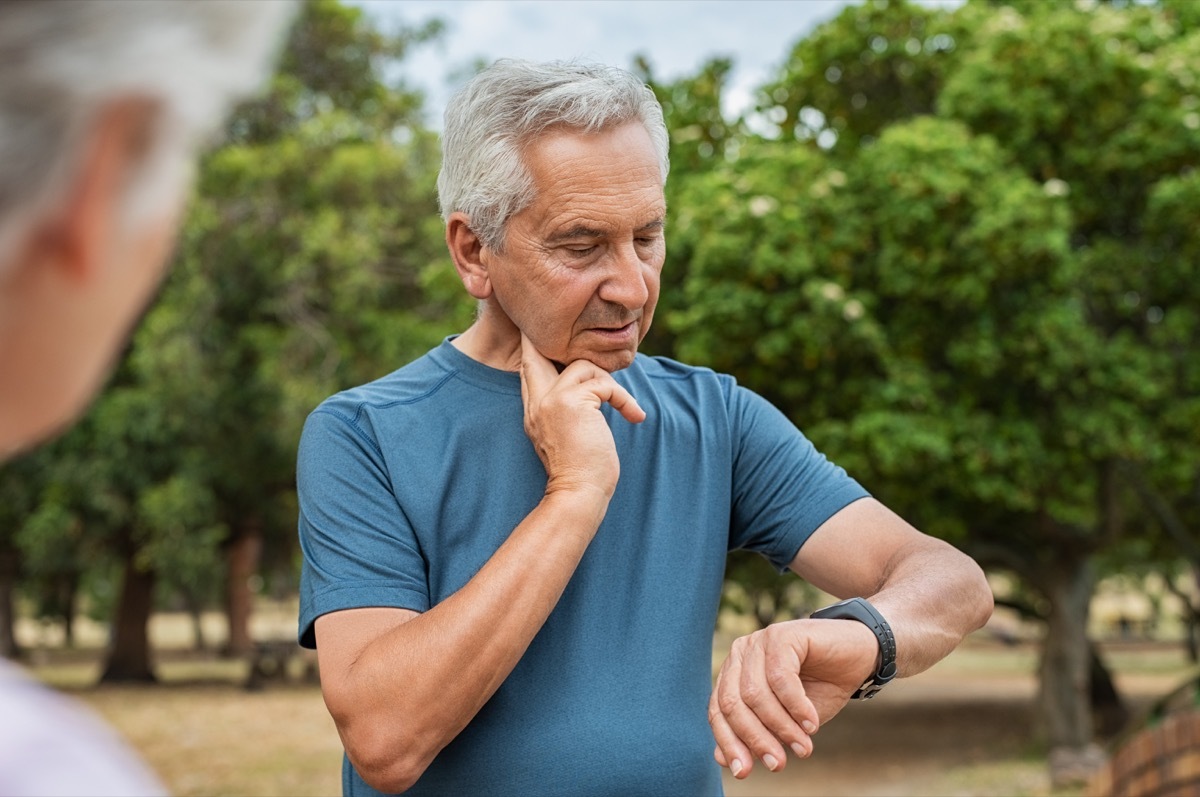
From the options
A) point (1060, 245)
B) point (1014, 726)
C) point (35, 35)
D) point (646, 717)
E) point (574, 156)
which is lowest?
point (1014, 726)

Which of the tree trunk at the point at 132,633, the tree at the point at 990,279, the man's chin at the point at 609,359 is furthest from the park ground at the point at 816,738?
the man's chin at the point at 609,359

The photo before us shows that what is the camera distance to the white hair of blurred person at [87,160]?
1.90 feet

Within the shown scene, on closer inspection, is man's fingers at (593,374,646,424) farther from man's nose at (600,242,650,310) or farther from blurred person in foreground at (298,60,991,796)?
man's nose at (600,242,650,310)

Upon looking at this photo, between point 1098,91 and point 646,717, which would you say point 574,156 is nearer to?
point 646,717

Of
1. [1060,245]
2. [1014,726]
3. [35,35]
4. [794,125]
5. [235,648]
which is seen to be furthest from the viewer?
[235,648]

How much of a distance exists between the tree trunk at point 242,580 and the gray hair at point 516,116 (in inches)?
920

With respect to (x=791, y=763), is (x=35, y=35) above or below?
above

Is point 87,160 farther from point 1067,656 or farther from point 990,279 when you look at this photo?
point 1067,656

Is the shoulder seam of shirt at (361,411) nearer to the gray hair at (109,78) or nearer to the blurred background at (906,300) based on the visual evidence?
the gray hair at (109,78)

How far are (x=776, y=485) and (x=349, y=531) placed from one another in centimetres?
67

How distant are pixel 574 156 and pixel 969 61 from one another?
1121 cm

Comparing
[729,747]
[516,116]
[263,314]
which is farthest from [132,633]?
[729,747]

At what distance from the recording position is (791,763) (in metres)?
16.2

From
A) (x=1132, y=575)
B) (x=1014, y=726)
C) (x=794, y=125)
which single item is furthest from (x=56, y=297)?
(x=1132, y=575)
